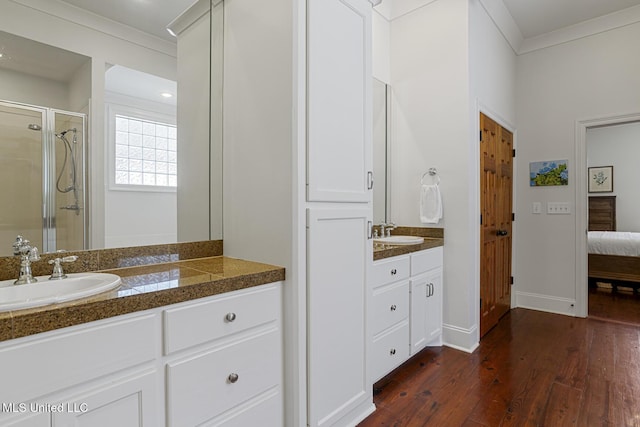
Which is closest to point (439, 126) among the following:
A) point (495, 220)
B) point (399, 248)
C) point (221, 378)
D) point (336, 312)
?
point (495, 220)

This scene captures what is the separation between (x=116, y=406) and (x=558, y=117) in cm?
442

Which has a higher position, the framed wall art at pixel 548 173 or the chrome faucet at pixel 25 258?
the framed wall art at pixel 548 173

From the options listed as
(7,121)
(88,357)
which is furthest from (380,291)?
(7,121)

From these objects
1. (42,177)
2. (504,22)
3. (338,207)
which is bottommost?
(338,207)

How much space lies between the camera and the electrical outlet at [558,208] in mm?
3592

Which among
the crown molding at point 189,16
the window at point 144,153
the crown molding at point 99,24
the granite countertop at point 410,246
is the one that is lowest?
the granite countertop at point 410,246

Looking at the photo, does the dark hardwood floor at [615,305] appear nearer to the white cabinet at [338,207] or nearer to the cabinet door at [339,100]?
the white cabinet at [338,207]

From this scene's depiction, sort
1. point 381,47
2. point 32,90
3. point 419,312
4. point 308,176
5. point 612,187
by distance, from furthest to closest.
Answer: point 612,187
point 381,47
point 419,312
point 308,176
point 32,90

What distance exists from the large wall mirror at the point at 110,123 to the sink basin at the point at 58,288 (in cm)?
22

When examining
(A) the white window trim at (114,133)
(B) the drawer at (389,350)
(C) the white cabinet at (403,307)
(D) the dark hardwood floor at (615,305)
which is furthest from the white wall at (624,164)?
(A) the white window trim at (114,133)

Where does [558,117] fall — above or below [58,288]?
above

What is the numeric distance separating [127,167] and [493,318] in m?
3.28

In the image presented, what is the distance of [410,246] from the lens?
92.6 inches

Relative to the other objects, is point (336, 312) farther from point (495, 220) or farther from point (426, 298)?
point (495, 220)
